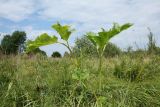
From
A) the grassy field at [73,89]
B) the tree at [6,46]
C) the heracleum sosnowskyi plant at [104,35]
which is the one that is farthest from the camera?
the tree at [6,46]

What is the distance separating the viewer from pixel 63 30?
3.15m

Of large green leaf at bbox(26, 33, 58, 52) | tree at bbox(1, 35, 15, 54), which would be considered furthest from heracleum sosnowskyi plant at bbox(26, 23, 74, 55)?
tree at bbox(1, 35, 15, 54)

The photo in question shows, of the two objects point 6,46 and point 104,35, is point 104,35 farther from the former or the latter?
point 6,46

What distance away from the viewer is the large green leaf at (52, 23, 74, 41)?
10.2ft

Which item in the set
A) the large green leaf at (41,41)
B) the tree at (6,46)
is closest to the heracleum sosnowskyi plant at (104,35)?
the large green leaf at (41,41)

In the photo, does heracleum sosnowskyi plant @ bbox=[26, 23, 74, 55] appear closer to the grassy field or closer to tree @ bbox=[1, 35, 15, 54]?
the grassy field

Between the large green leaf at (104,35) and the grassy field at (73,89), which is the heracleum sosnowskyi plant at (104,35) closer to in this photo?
the large green leaf at (104,35)

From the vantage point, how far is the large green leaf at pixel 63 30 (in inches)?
123

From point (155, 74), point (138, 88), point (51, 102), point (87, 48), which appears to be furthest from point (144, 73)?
point (51, 102)

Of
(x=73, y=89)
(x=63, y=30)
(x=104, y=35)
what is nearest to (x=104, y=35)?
(x=104, y=35)

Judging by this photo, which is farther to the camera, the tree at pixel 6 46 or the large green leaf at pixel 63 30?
the tree at pixel 6 46

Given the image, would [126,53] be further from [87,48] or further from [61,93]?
[61,93]

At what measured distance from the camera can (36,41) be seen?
122 inches

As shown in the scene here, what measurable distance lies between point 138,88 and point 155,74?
89 centimetres
